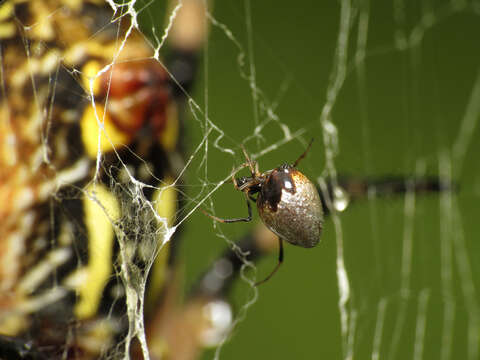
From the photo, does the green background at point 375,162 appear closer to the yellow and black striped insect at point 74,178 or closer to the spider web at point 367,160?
the spider web at point 367,160

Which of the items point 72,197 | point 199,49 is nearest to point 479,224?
point 199,49

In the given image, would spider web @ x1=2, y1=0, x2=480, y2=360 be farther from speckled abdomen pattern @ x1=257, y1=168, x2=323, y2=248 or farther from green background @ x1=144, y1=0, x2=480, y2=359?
speckled abdomen pattern @ x1=257, y1=168, x2=323, y2=248

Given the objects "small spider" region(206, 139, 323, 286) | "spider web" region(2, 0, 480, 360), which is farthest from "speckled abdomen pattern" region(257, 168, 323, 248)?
"spider web" region(2, 0, 480, 360)

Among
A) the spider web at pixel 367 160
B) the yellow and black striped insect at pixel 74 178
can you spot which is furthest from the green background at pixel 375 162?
the yellow and black striped insect at pixel 74 178

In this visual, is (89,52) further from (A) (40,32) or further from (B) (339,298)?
(B) (339,298)

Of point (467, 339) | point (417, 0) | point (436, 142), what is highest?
point (417, 0)

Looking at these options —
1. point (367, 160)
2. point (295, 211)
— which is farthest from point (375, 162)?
point (295, 211)

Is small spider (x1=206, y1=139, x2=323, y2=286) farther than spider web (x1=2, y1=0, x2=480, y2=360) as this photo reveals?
No
